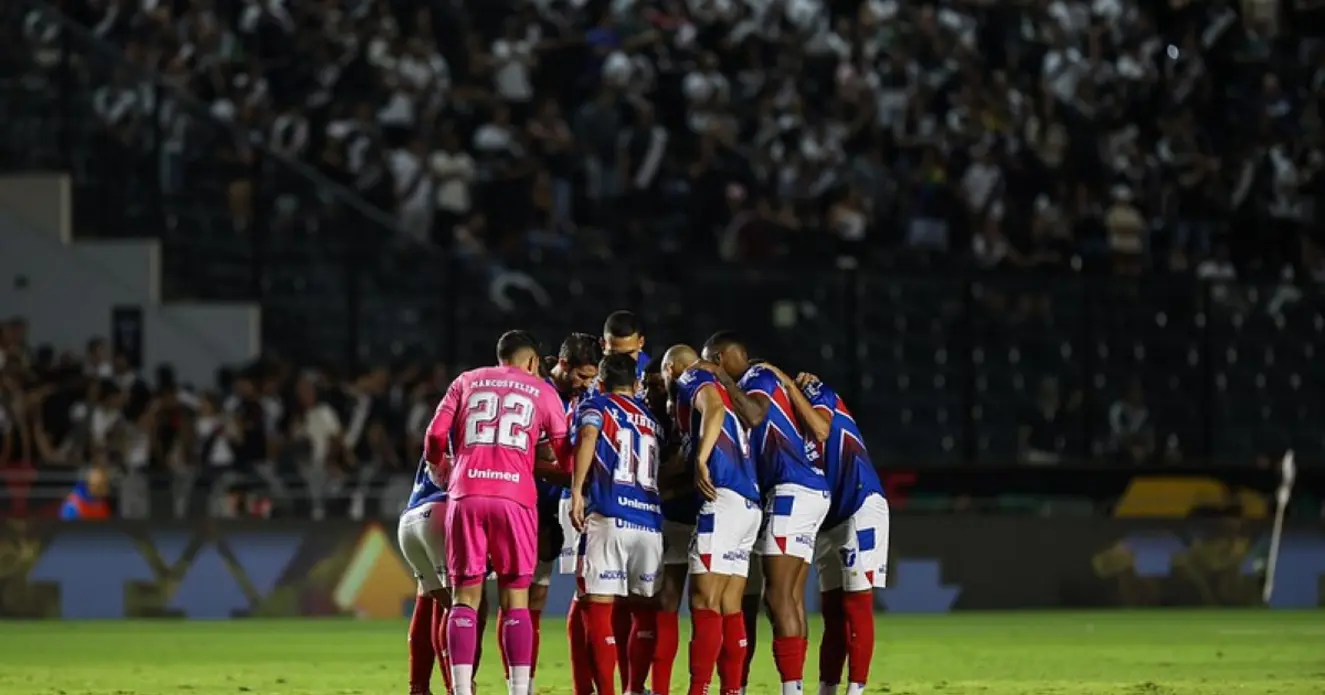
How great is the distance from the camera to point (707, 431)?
11.9 meters

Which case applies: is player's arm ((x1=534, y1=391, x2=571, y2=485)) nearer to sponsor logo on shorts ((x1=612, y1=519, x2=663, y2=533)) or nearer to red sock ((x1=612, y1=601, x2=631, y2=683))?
sponsor logo on shorts ((x1=612, y1=519, x2=663, y2=533))

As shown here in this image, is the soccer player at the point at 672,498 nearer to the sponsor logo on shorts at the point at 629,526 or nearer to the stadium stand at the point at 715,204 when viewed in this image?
the sponsor logo on shorts at the point at 629,526

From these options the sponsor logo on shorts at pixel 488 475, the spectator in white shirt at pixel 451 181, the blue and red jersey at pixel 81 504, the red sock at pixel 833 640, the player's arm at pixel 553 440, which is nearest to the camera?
the sponsor logo on shorts at pixel 488 475

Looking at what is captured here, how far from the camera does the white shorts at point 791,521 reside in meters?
12.3

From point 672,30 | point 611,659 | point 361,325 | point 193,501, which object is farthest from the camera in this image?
point 672,30

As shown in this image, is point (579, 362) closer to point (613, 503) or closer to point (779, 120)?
point (613, 503)

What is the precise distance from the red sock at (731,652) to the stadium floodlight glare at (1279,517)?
12811 millimetres

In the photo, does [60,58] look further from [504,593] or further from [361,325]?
[504,593]

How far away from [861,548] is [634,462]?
1.51 meters

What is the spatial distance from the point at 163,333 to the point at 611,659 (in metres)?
13.3

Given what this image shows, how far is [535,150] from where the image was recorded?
2556cm

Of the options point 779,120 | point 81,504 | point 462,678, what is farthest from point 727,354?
point 779,120

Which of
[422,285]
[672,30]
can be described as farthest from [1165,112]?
[422,285]

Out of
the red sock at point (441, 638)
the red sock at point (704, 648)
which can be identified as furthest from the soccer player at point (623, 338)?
the red sock at point (704, 648)
